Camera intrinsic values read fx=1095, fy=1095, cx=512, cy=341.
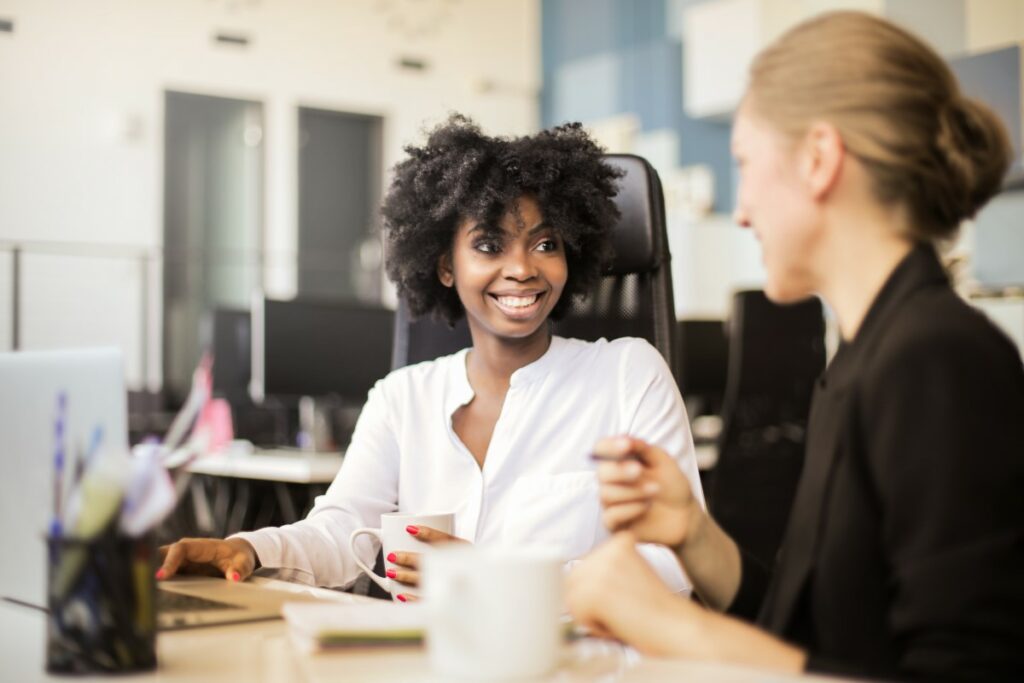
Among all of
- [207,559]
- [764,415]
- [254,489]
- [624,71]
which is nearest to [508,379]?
[207,559]

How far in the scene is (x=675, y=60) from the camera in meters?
7.51

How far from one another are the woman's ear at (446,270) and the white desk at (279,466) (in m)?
1.47

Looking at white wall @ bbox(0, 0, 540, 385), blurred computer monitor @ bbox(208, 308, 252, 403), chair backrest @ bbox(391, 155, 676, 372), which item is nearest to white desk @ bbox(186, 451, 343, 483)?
blurred computer monitor @ bbox(208, 308, 252, 403)

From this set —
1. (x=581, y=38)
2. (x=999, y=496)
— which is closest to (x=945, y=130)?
(x=999, y=496)

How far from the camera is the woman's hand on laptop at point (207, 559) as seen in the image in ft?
4.37

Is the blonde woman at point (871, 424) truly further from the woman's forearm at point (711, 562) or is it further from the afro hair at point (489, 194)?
the afro hair at point (489, 194)

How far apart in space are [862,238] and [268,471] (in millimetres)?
2732

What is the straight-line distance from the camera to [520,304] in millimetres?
1738

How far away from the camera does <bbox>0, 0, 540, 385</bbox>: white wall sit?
661 cm

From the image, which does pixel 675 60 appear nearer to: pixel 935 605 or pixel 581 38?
pixel 581 38

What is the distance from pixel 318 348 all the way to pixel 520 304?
219 centimetres

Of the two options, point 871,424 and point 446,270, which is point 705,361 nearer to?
point 446,270

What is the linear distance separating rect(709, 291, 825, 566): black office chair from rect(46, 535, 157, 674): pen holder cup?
8.33ft

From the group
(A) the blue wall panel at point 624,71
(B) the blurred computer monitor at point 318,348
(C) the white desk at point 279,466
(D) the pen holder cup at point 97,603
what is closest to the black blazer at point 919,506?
(D) the pen holder cup at point 97,603
